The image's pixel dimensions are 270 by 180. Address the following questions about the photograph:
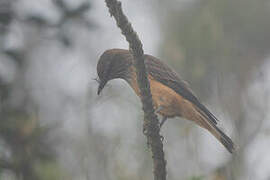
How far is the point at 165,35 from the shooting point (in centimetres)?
1270

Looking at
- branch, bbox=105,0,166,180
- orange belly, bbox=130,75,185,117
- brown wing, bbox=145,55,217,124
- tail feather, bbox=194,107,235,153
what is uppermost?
brown wing, bbox=145,55,217,124

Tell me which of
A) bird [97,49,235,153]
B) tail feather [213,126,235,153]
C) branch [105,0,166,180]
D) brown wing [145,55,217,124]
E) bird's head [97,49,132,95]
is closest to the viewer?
branch [105,0,166,180]

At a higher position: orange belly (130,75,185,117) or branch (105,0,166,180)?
orange belly (130,75,185,117)

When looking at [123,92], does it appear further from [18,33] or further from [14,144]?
[14,144]

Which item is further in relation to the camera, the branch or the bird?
the bird

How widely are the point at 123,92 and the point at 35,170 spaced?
125 inches

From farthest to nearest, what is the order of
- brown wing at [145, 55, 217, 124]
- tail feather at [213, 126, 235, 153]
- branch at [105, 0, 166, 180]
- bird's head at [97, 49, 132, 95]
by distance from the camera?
brown wing at [145, 55, 217, 124] < bird's head at [97, 49, 132, 95] < tail feather at [213, 126, 235, 153] < branch at [105, 0, 166, 180]

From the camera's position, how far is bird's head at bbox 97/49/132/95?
5070 mm

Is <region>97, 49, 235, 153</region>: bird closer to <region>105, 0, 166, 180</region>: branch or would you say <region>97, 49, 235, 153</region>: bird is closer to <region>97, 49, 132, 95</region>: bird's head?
<region>97, 49, 132, 95</region>: bird's head

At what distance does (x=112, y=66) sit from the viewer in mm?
5355

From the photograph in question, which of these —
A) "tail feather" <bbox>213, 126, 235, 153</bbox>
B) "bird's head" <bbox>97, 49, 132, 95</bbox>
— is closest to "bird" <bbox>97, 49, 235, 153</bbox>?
"bird's head" <bbox>97, 49, 132, 95</bbox>

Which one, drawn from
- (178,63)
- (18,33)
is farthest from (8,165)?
(178,63)

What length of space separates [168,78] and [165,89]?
0.12m

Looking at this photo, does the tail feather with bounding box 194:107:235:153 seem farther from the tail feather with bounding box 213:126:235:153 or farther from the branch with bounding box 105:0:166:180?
the branch with bounding box 105:0:166:180
